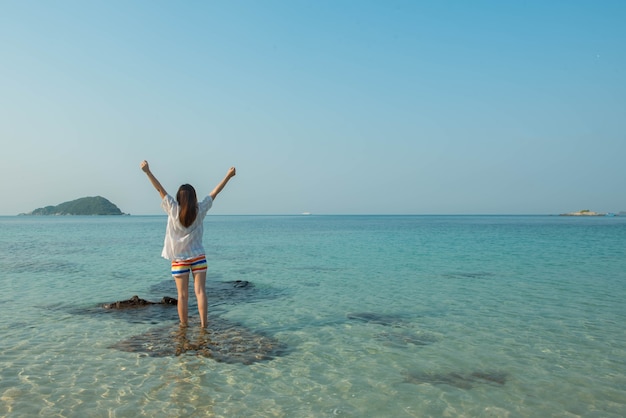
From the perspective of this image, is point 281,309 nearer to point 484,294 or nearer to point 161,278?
point 484,294

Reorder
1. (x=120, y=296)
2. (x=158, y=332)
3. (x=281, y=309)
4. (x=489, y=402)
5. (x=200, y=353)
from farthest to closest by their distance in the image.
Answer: (x=120, y=296), (x=281, y=309), (x=158, y=332), (x=200, y=353), (x=489, y=402)

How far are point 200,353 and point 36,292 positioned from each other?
9.00 metres

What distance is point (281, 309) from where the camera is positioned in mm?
11344

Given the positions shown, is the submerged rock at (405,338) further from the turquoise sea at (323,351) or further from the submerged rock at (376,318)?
the submerged rock at (376,318)

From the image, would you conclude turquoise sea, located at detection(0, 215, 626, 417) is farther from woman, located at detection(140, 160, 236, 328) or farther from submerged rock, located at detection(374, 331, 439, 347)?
woman, located at detection(140, 160, 236, 328)

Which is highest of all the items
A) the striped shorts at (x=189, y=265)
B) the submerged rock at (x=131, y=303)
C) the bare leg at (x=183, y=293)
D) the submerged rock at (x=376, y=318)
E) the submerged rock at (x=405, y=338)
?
the striped shorts at (x=189, y=265)

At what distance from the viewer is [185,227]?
26.0 ft

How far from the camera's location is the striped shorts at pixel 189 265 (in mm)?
8078

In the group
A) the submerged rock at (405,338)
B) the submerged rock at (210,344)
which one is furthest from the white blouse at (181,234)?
the submerged rock at (405,338)

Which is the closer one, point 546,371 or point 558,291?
point 546,371

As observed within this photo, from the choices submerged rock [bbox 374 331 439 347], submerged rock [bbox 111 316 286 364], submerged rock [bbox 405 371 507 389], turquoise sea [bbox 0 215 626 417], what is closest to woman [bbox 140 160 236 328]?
submerged rock [bbox 111 316 286 364]

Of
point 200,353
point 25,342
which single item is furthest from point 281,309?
point 25,342

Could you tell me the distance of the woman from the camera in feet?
25.5

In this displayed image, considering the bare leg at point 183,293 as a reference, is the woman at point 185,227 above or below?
above
